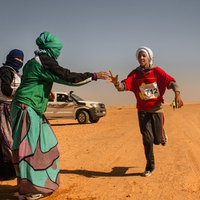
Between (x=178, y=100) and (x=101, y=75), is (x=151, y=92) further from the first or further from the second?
(x=101, y=75)

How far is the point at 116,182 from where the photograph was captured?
4.26 m

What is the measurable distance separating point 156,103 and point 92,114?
11131 millimetres

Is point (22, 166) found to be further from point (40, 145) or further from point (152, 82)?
point (152, 82)

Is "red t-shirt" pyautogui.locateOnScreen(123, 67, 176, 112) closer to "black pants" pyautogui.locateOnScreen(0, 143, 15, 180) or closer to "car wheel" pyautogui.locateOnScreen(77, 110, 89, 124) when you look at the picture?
"black pants" pyautogui.locateOnScreen(0, 143, 15, 180)

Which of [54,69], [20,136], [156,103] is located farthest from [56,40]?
[156,103]

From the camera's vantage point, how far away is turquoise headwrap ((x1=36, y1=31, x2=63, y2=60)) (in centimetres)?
341

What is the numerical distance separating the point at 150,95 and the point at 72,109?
1145 centimetres

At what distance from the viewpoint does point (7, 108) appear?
4.46 meters

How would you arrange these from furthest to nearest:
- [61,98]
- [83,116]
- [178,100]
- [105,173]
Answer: [61,98]
[83,116]
[105,173]
[178,100]

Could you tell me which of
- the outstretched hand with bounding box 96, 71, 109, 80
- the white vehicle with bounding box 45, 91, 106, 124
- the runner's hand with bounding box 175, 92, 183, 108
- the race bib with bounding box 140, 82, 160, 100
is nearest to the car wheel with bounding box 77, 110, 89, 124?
the white vehicle with bounding box 45, 91, 106, 124

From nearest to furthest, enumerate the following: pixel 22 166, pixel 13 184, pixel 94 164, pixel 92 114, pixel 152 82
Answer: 1. pixel 22 166
2. pixel 13 184
3. pixel 152 82
4. pixel 94 164
5. pixel 92 114

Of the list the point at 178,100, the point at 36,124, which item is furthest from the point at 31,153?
the point at 178,100

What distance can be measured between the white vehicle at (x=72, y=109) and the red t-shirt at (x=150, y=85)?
35.9ft

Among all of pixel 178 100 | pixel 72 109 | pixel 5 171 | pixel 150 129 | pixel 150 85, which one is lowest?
pixel 72 109
